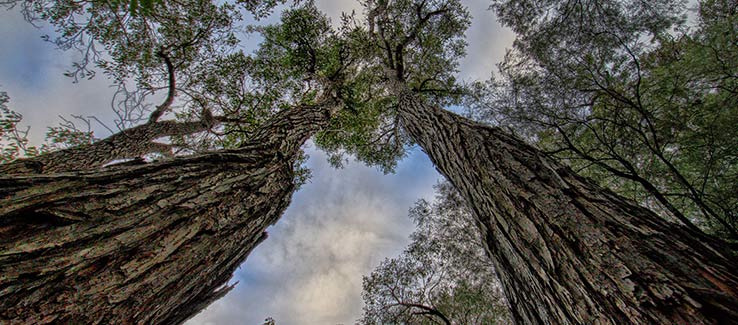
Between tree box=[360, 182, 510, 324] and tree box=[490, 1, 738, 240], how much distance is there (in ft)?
11.1

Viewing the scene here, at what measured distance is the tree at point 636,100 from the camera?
370 centimetres

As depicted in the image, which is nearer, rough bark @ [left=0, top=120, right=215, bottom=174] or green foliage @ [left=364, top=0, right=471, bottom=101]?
rough bark @ [left=0, top=120, right=215, bottom=174]

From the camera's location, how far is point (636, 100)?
4906 mm

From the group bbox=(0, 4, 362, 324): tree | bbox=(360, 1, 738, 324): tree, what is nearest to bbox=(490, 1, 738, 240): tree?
bbox=(360, 1, 738, 324): tree

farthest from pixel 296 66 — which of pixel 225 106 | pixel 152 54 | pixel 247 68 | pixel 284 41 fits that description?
pixel 152 54

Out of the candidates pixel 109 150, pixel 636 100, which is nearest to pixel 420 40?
pixel 636 100

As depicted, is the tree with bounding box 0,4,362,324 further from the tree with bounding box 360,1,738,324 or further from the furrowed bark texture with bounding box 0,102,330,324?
the tree with bounding box 360,1,738,324

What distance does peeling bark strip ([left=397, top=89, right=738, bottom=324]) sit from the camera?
3.16ft

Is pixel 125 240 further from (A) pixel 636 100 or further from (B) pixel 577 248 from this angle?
(A) pixel 636 100

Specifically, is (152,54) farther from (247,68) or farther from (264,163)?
(264,163)

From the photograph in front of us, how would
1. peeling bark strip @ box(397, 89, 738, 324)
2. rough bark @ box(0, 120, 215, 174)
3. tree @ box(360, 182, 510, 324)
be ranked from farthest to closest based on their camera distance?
tree @ box(360, 182, 510, 324), rough bark @ box(0, 120, 215, 174), peeling bark strip @ box(397, 89, 738, 324)

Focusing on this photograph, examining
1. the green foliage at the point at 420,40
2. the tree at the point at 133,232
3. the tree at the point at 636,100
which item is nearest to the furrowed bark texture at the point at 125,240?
the tree at the point at 133,232

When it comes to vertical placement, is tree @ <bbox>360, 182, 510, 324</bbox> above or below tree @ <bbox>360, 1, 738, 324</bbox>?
above

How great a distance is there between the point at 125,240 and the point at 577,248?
2282 millimetres
